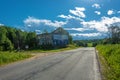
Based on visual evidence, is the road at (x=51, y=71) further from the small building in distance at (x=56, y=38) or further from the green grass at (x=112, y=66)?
the small building in distance at (x=56, y=38)

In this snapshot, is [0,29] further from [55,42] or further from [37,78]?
[37,78]

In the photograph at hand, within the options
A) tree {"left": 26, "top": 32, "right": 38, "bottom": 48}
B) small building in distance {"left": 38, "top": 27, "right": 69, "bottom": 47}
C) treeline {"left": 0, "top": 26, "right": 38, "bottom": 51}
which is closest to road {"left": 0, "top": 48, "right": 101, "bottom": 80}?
small building in distance {"left": 38, "top": 27, "right": 69, "bottom": 47}

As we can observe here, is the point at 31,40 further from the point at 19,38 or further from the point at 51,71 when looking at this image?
the point at 51,71

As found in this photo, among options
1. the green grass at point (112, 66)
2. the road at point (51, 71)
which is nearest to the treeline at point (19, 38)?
the road at point (51, 71)

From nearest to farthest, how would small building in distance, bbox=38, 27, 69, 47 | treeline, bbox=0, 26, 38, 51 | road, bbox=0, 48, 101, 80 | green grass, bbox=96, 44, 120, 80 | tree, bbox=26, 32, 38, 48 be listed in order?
green grass, bbox=96, 44, 120, 80, road, bbox=0, 48, 101, 80, treeline, bbox=0, 26, 38, 51, small building in distance, bbox=38, 27, 69, 47, tree, bbox=26, 32, 38, 48

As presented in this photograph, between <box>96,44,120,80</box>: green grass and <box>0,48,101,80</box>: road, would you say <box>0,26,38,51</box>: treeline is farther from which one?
<box>96,44,120,80</box>: green grass

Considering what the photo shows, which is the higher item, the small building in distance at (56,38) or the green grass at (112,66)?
the small building in distance at (56,38)

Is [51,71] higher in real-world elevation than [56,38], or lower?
lower

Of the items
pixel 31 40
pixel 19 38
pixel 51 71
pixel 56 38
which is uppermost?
pixel 19 38

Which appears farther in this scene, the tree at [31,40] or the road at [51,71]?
the tree at [31,40]

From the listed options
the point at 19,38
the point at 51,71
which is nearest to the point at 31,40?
the point at 19,38

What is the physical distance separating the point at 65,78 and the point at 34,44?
9971 centimetres

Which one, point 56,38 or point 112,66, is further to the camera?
point 56,38

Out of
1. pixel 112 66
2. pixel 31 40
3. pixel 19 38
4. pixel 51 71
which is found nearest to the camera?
pixel 51 71
